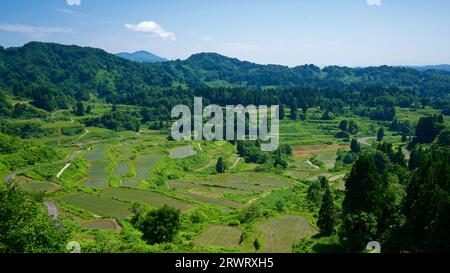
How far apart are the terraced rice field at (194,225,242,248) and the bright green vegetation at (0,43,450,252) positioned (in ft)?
0.27

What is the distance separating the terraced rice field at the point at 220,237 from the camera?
93.5 feet

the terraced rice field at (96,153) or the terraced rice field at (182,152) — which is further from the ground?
the terraced rice field at (96,153)

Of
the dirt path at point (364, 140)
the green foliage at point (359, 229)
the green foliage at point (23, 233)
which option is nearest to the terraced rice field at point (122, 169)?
the green foliage at point (23, 233)

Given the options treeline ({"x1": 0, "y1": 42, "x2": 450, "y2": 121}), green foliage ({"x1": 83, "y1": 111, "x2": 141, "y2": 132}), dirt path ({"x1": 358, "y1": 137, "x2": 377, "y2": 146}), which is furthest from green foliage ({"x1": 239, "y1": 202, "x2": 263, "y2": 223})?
treeline ({"x1": 0, "y1": 42, "x2": 450, "y2": 121})

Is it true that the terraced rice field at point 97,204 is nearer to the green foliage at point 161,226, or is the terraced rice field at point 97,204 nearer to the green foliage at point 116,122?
the green foliage at point 161,226

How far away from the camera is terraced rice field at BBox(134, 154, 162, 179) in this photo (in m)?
55.3

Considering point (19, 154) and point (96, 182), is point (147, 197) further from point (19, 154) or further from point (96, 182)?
point (19, 154)

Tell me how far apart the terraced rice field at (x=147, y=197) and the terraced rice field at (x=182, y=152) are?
19.7m

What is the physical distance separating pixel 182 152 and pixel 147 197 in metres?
26.3

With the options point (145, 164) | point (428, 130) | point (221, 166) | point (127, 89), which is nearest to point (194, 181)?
point (145, 164)

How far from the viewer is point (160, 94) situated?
422 feet

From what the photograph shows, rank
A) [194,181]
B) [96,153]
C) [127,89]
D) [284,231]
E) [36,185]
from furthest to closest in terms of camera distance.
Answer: [127,89]
[96,153]
[194,181]
[36,185]
[284,231]

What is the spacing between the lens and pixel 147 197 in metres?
43.9

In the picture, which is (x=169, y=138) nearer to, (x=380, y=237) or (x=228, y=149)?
A: (x=228, y=149)
